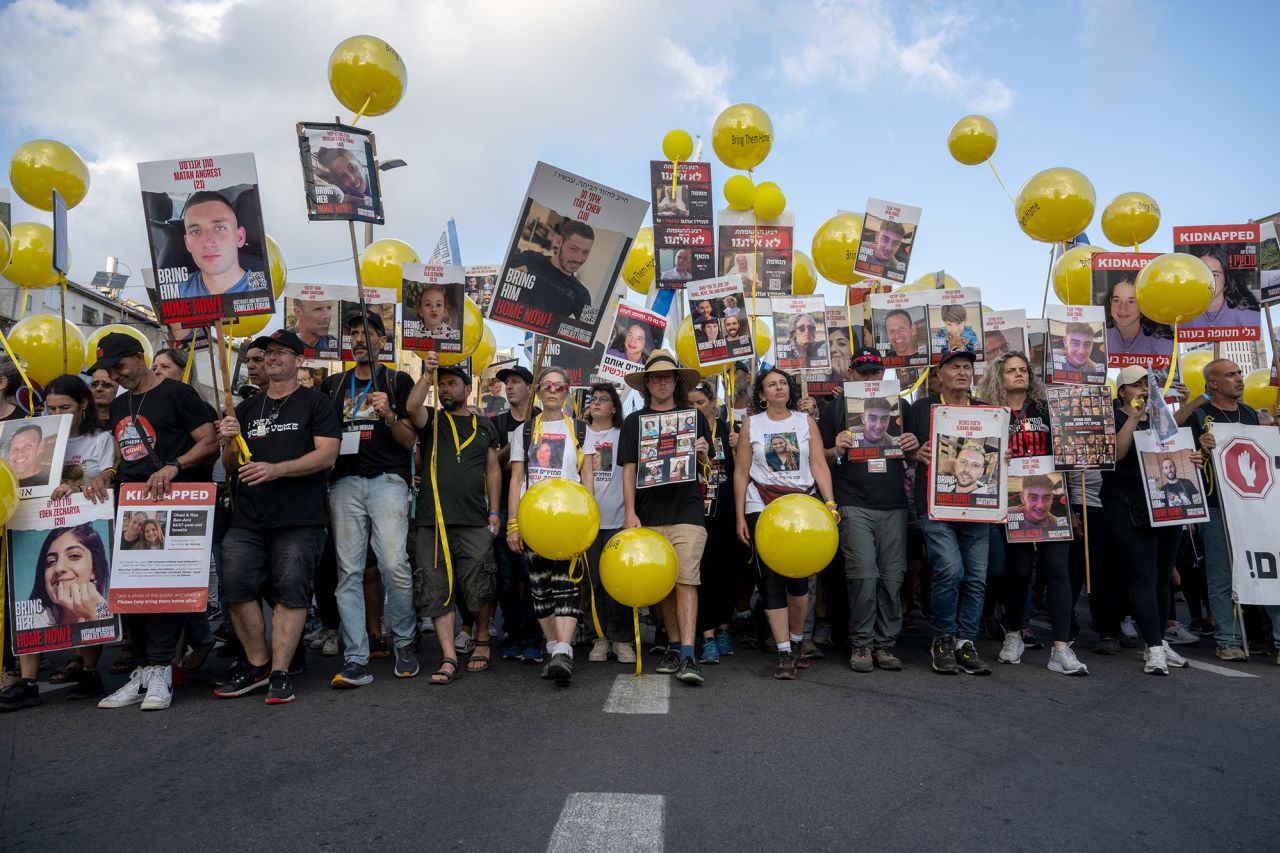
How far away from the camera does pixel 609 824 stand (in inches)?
115

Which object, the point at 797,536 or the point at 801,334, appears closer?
the point at 797,536

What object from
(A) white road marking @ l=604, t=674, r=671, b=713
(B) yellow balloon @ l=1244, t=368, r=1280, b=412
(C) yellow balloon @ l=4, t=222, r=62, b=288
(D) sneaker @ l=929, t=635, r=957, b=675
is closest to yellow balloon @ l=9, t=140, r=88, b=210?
(C) yellow balloon @ l=4, t=222, r=62, b=288

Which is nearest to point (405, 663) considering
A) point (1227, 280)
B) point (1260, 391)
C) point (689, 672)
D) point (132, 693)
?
point (132, 693)

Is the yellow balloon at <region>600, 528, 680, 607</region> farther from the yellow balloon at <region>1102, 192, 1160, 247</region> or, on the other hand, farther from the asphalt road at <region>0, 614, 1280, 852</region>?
the yellow balloon at <region>1102, 192, 1160, 247</region>

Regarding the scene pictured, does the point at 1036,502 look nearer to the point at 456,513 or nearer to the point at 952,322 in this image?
the point at 952,322

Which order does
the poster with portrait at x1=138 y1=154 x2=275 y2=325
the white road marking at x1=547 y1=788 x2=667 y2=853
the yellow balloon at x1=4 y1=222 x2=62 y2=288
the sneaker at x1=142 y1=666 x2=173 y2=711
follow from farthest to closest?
1. the yellow balloon at x1=4 y1=222 x2=62 y2=288
2. the poster with portrait at x1=138 y1=154 x2=275 y2=325
3. the sneaker at x1=142 y1=666 x2=173 y2=711
4. the white road marking at x1=547 y1=788 x2=667 y2=853

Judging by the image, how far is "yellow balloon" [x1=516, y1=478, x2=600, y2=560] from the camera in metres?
4.99

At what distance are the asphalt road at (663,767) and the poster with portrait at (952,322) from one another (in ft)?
8.56

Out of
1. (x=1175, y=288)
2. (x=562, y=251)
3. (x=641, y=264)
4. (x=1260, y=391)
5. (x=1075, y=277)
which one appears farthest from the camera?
(x=641, y=264)

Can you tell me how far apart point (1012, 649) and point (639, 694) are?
112 inches

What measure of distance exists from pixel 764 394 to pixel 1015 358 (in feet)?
5.81

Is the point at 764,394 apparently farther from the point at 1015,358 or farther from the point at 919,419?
the point at 1015,358

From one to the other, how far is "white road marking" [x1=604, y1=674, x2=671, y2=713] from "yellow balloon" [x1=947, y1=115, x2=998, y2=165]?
21.5 feet

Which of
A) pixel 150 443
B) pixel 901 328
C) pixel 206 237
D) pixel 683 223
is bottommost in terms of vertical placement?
pixel 150 443
